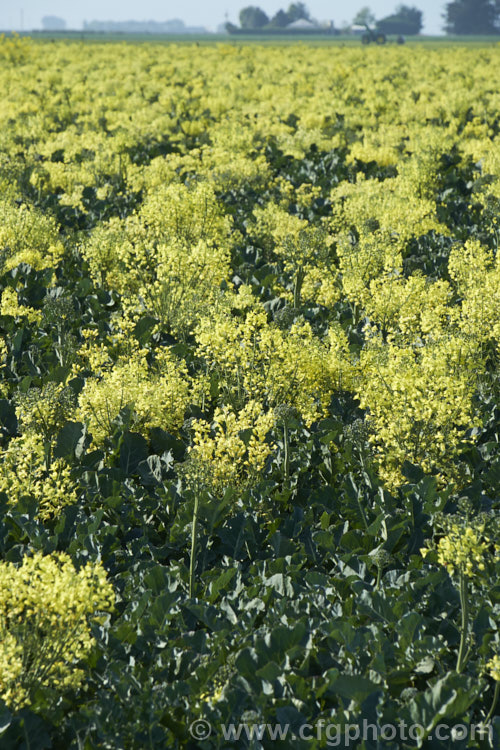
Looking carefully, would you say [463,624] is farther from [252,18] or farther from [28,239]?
[252,18]

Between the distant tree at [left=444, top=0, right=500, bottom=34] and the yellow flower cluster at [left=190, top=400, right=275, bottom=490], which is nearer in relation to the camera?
the yellow flower cluster at [left=190, top=400, right=275, bottom=490]

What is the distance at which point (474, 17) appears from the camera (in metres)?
139

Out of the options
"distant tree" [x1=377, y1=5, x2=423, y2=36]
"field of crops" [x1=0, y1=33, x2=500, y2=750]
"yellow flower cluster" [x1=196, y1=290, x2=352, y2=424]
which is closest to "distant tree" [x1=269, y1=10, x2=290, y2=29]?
"distant tree" [x1=377, y1=5, x2=423, y2=36]

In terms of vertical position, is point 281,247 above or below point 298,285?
above

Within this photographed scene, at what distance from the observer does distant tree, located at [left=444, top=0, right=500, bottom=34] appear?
138 m

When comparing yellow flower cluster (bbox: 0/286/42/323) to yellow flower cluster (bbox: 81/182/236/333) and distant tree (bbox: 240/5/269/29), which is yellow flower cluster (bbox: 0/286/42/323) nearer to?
yellow flower cluster (bbox: 81/182/236/333)

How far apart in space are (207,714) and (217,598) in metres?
1.22

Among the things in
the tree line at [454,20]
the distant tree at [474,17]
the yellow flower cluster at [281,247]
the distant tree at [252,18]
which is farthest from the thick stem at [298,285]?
the distant tree at [252,18]

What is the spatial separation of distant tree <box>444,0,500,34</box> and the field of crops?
487ft

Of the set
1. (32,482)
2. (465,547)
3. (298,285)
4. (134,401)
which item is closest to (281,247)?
(298,285)

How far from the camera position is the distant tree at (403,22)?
14450 cm

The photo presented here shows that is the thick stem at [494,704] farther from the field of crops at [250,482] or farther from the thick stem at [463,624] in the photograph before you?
the thick stem at [463,624]

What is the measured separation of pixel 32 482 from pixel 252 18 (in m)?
201

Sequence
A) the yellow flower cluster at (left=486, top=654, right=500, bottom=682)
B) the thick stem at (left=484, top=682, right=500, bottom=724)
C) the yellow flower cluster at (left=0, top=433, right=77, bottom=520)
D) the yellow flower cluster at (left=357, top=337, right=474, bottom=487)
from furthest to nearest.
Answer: the yellow flower cluster at (left=357, top=337, right=474, bottom=487) → the yellow flower cluster at (left=0, top=433, right=77, bottom=520) → the thick stem at (left=484, top=682, right=500, bottom=724) → the yellow flower cluster at (left=486, top=654, right=500, bottom=682)
